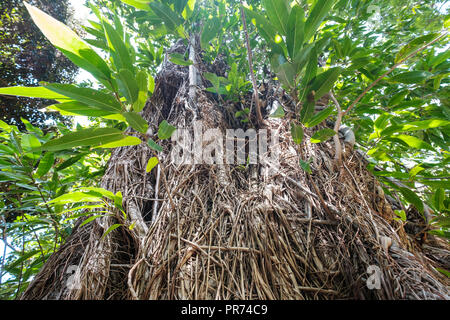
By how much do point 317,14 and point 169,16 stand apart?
592mm

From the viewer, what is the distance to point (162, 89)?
5.01 ft

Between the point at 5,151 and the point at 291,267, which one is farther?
the point at 5,151

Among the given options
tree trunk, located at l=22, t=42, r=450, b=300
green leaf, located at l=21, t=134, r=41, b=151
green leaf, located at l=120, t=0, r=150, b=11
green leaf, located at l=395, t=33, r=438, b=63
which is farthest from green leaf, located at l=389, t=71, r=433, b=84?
green leaf, located at l=21, t=134, r=41, b=151

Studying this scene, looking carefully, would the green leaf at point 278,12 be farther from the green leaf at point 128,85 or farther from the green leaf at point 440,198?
the green leaf at point 440,198

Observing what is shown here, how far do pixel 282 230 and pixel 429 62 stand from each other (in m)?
1.21

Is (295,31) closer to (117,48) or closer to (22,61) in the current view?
(117,48)

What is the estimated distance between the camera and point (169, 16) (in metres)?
0.77

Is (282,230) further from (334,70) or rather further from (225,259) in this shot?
(334,70)

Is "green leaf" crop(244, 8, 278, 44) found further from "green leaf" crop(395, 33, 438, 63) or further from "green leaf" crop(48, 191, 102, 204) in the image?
Answer: "green leaf" crop(48, 191, 102, 204)

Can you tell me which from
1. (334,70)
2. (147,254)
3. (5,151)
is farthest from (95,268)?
(334,70)

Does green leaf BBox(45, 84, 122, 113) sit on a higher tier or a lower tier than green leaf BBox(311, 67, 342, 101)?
lower

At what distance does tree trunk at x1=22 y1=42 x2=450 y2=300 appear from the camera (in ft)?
2.00

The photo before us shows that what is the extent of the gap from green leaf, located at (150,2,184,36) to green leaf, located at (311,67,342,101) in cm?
65

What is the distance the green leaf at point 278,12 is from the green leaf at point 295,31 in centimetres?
4
